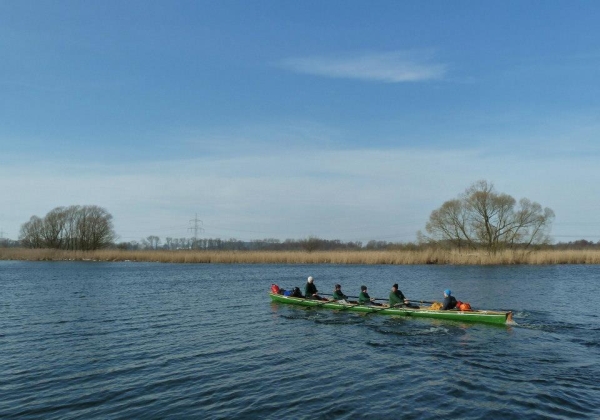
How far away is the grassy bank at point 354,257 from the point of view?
53906mm

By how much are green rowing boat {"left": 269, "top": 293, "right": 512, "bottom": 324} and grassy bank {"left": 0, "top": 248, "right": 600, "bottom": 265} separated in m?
35.1

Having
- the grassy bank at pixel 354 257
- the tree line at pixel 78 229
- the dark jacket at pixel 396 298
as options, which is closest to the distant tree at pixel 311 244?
the grassy bank at pixel 354 257

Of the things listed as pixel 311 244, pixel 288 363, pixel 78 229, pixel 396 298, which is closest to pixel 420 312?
pixel 396 298

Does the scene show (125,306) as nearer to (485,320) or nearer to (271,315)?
(271,315)

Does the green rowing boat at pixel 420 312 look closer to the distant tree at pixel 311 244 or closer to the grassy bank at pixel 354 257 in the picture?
the grassy bank at pixel 354 257

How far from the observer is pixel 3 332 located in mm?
17391

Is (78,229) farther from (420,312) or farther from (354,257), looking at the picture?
(420,312)

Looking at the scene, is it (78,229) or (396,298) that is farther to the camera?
(78,229)

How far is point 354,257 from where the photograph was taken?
60375mm

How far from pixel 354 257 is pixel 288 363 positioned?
4799 centimetres

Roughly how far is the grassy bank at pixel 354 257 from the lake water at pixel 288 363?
103 ft

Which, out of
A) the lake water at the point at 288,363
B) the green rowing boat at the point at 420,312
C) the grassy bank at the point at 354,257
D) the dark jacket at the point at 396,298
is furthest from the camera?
the grassy bank at the point at 354,257

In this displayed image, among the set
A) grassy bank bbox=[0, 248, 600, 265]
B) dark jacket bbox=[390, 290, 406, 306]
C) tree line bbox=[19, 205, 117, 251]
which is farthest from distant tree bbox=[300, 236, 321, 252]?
dark jacket bbox=[390, 290, 406, 306]

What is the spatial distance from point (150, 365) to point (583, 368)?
1145cm
